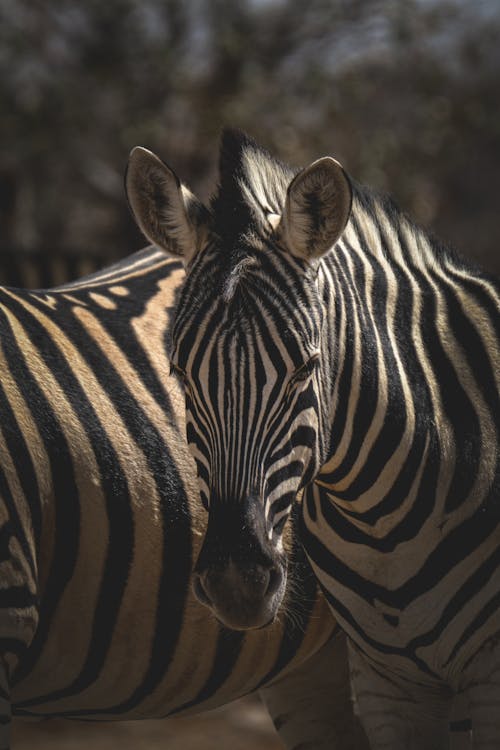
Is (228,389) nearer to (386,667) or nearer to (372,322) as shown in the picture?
(372,322)

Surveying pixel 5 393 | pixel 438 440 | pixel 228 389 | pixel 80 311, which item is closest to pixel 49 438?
pixel 5 393

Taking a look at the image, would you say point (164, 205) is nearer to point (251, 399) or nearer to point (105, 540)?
point (251, 399)

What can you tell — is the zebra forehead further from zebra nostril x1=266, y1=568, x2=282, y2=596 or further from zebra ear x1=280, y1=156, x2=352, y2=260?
zebra nostril x1=266, y1=568, x2=282, y2=596

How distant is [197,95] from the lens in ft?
50.5

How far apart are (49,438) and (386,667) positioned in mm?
1400

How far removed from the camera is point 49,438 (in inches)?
151

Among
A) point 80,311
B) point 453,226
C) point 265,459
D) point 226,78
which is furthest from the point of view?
point 453,226

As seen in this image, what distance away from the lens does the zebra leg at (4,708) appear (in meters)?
3.46

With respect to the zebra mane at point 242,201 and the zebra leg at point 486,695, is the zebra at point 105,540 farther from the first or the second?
the zebra mane at point 242,201

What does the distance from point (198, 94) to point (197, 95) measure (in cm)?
3

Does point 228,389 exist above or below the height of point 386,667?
above

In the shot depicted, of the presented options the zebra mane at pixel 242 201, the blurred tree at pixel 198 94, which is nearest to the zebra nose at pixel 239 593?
the zebra mane at pixel 242 201

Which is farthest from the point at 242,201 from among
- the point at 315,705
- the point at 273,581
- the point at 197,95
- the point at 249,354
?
the point at 197,95

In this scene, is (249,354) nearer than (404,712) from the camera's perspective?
Yes
